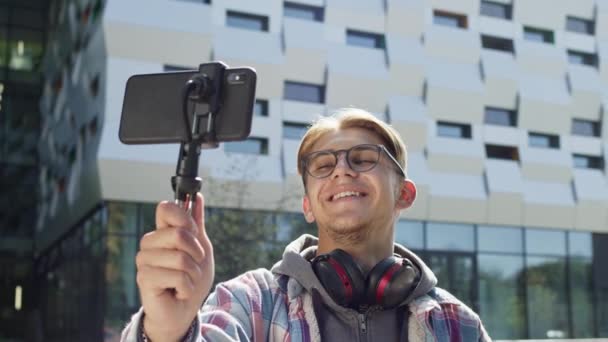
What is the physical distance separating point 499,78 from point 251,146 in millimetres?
8697

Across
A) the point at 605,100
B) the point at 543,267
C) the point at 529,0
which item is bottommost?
the point at 543,267

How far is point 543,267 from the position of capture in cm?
2456

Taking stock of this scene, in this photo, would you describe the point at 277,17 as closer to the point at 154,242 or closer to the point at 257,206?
the point at 257,206

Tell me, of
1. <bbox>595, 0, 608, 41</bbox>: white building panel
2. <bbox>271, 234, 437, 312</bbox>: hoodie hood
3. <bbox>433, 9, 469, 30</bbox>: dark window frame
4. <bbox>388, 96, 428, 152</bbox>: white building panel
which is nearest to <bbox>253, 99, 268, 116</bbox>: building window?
<bbox>388, 96, 428, 152</bbox>: white building panel

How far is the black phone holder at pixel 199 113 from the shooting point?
160cm

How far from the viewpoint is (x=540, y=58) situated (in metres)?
24.1

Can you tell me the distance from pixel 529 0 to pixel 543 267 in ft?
28.6

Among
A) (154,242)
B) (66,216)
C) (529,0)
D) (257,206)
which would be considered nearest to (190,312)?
(154,242)

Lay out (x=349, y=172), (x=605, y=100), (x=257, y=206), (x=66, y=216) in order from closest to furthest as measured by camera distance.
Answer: (x=349, y=172) → (x=257, y=206) → (x=66, y=216) → (x=605, y=100)

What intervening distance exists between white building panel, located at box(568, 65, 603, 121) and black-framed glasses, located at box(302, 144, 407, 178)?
2362cm

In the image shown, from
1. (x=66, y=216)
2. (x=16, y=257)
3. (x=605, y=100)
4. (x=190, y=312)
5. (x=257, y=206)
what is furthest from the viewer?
(x=16, y=257)

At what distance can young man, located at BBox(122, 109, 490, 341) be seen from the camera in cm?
229

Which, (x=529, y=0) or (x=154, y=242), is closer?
(x=154, y=242)

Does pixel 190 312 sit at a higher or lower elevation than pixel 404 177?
lower
